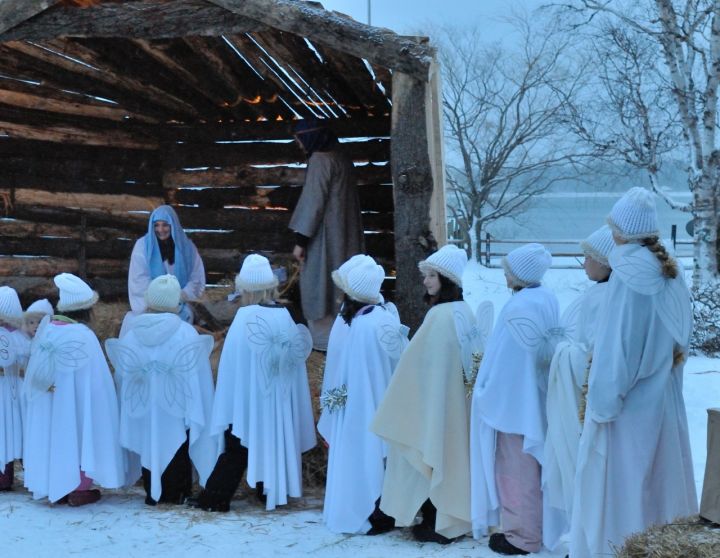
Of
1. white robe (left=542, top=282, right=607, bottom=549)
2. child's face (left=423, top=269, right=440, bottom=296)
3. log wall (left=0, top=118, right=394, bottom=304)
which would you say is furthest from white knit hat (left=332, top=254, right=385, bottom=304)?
log wall (left=0, top=118, right=394, bottom=304)

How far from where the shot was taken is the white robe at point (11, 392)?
688 cm

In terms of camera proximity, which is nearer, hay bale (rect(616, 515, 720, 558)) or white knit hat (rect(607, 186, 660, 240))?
hay bale (rect(616, 515, 720, 558))

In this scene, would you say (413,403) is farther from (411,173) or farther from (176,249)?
(176,249)

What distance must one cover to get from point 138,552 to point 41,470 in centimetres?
128

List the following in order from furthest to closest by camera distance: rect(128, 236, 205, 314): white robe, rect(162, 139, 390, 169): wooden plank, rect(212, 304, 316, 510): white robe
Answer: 1. rect(162, 139, 390, 169): wooden plank
2. rect(128, 236, 205, 314): white robe
3. rect(212, 304, 316, 510): white robe

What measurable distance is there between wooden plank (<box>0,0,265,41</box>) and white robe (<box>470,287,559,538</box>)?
10.4 feet

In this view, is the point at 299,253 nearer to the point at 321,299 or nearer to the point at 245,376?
the point at 321,299

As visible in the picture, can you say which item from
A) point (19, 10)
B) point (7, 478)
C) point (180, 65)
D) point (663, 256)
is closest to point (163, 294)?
point (7, 478)

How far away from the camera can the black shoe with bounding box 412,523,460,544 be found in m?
5.76

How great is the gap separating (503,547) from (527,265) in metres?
1.58

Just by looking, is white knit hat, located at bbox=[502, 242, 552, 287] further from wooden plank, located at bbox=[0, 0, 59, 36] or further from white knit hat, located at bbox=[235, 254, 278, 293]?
wooden plank, located at bbox=[0, 0, 59, 36]

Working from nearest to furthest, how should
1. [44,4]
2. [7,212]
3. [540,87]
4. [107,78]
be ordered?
[44,4] < [107,78] < [7,212] < [540,87]

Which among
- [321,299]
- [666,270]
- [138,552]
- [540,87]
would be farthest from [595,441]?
[540,87]

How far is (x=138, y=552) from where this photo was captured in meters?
5.62
